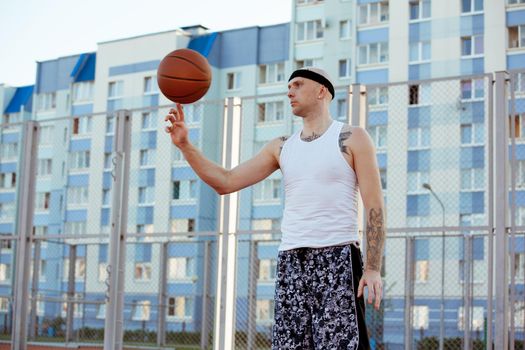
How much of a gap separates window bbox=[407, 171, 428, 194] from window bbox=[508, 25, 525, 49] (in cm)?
980

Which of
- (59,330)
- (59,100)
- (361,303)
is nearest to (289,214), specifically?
(361,303)

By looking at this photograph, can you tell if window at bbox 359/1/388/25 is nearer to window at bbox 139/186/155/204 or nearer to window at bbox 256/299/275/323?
window at bbox 139/186/155/204

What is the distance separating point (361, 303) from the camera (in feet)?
14.9

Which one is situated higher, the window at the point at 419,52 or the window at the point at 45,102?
the window at the point at 419,52

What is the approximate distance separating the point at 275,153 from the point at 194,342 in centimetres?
1957

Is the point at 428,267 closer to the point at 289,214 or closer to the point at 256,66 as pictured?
the point at 256,66

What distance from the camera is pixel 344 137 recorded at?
4648mm

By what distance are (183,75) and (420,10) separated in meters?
36.8

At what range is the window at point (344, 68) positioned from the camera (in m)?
43.6

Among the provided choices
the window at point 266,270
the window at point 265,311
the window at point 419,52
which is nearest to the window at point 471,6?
the window at point 419,52

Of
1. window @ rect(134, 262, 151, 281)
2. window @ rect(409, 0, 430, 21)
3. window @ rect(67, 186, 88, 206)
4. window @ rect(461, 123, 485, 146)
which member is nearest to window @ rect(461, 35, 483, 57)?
window @ rect(409, 0, 430, 21)

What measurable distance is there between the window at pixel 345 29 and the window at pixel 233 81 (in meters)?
5.74

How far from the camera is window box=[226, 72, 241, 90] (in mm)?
47000

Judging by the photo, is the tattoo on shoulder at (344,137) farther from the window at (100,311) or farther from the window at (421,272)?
the window at (421,272)
